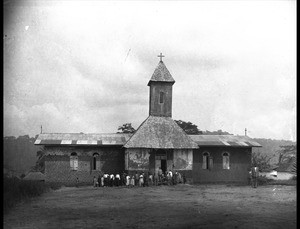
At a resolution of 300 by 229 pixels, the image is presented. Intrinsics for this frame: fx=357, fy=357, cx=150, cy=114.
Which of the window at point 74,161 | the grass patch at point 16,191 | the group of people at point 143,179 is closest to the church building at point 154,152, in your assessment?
the window at point 74,161

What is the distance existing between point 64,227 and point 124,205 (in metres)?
5.02

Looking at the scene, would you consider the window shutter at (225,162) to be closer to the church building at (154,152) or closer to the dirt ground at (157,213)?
the church building at (154,152)

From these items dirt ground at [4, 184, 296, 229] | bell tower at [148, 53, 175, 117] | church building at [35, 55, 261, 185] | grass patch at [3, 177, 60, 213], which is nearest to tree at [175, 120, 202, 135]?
church building at [35, 55, 261, 185]

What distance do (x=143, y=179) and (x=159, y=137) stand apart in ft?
12.5

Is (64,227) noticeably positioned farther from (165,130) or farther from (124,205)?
(165,130)

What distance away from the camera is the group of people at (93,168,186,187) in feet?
88.4

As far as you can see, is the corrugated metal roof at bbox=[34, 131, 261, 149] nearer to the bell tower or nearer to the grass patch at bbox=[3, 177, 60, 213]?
the bell tower

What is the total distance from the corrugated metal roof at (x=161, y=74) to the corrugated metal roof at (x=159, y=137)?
3.79 meters

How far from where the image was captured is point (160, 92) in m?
32.3

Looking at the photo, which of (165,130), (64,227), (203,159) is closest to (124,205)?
(64,227)

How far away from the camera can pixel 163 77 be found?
106ft

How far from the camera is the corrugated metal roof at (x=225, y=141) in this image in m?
31.3

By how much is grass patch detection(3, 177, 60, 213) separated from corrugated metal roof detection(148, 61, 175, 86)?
14.7 meters

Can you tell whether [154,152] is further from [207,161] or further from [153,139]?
[207,161]
